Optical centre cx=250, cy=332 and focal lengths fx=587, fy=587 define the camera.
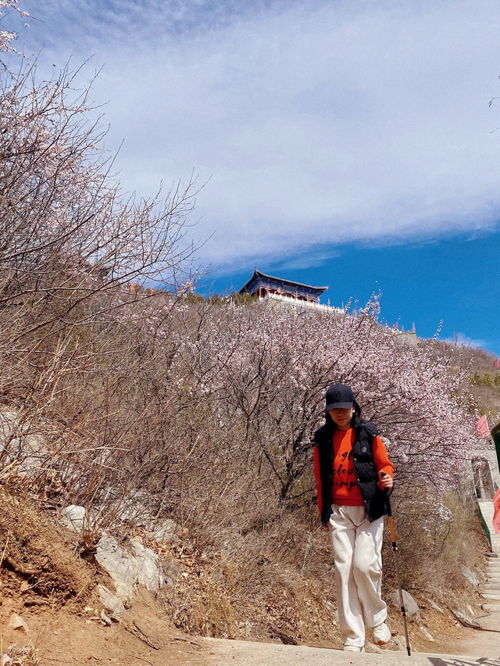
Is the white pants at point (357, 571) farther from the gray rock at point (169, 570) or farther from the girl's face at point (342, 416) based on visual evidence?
the gray rock at point (169, 570)

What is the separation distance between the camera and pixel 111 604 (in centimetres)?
453

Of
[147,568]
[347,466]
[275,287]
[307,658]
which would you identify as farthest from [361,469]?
[275,287]

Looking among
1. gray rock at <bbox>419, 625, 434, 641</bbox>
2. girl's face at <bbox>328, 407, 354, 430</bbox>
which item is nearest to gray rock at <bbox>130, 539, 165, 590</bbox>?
girl's face at <bbox>328, 407, 354, 430</bbox>

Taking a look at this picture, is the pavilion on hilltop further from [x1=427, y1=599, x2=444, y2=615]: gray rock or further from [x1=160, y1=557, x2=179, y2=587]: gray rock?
[x1=160, y1=557, x2=179, y2=587]: gray rock

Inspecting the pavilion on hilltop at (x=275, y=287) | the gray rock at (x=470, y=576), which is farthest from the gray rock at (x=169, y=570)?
the pavilion on hilltop at (x=275, y=287)

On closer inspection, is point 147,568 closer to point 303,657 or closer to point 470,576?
point 303,657

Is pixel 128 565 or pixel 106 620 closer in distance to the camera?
pixel 106 620

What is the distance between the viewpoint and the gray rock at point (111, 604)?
446cm

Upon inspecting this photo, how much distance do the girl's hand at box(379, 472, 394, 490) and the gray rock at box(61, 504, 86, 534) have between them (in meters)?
2.50

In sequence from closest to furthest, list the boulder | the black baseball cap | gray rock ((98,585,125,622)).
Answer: gray rock ((98,585,125,622)), the boulder, the black baseball cap

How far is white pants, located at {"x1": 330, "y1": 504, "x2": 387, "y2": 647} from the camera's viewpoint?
4.93 meters

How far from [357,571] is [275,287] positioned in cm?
5945

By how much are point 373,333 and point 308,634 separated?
6.31m

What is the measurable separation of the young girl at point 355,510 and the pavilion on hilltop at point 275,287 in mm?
47789
